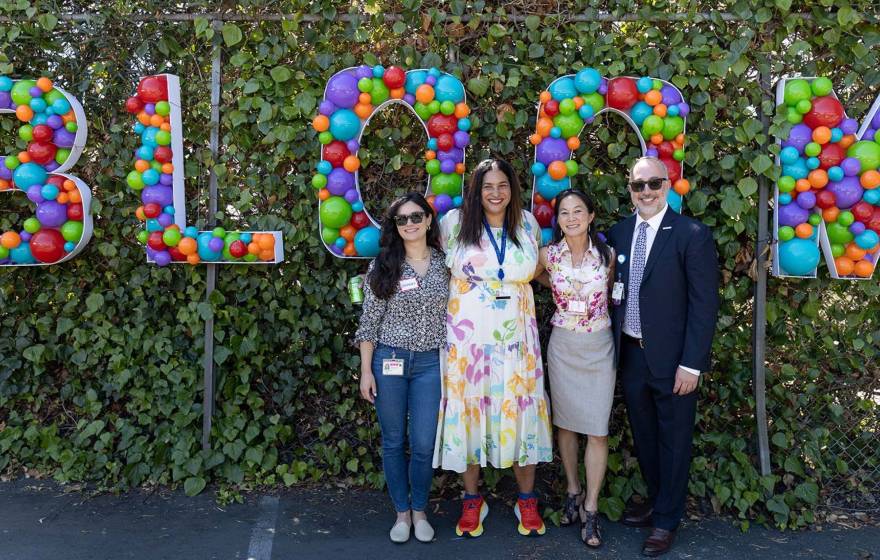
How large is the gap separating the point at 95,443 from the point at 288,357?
1.15 metres

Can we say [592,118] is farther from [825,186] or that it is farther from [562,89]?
[825,186]

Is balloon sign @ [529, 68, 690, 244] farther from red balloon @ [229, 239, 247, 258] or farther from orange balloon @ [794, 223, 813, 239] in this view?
red balloon @ [229, 239, 247, 258]

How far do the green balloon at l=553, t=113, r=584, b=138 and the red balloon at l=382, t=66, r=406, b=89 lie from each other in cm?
78

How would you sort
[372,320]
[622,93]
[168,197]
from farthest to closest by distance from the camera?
[168,197]
[622,93]
[372,320]

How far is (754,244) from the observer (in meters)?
3.24

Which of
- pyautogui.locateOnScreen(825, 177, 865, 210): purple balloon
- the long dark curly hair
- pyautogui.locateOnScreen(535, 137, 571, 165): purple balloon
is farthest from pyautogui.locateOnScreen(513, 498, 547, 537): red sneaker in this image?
pyautogui.locateOnScreen(825, 177, 865, 210): purple balloon

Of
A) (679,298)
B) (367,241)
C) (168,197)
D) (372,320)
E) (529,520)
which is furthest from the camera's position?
(168,197)

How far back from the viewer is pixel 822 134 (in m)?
3.03

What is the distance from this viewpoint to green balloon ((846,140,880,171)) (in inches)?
119

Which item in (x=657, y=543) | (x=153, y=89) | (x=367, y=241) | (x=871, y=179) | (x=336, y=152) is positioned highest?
A: (x=153, y=89)

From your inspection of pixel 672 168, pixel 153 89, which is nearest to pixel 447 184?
pixel 672 168

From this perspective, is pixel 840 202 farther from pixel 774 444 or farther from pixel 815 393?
pixel 774 444

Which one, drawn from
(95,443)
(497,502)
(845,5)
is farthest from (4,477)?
(845,5)

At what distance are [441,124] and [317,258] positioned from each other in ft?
3.11
